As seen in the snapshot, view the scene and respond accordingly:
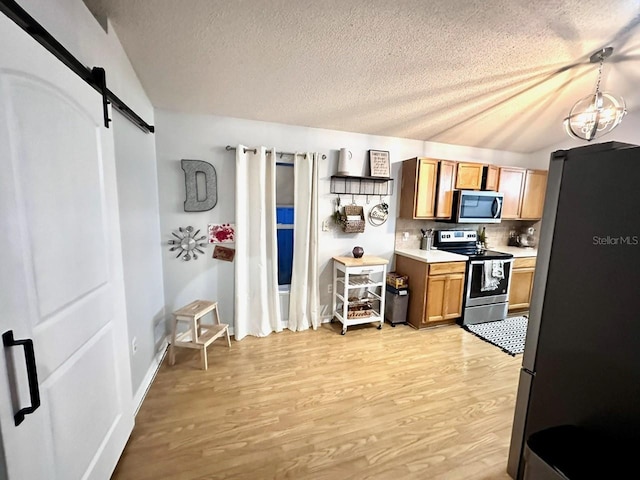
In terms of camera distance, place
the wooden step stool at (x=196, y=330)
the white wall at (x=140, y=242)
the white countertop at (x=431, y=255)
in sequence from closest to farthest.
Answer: the white wall at (x=140, y=242), the wooden step stool at (x=196, y=330), the white countertop at (x=431, y=255)

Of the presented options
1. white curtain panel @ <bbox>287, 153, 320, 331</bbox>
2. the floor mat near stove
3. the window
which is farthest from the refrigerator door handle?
the window

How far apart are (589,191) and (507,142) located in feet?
11.2

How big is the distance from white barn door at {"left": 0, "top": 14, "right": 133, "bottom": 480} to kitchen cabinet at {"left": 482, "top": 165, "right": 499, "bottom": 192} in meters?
4.23

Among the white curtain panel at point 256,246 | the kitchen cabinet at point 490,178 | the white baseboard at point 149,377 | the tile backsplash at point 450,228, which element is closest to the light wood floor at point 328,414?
the white baseboard at point 149,377

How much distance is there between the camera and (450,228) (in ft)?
12.7

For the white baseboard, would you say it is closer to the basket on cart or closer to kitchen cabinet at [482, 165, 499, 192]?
the basket on cart

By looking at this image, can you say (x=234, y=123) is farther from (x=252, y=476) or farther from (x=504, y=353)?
(x=504, y=353)

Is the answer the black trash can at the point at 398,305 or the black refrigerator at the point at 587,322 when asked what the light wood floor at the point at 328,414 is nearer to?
the black trash can at the point at 398,305

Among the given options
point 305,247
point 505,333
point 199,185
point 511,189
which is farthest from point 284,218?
point 511,189

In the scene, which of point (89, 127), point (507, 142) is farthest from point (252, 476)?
point (507, 142)

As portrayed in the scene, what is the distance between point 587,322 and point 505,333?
250 centimetres

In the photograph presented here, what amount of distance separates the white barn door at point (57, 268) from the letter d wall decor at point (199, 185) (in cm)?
123

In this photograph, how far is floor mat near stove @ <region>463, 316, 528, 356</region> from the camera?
2.85m

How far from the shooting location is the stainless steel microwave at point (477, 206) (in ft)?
11.3
